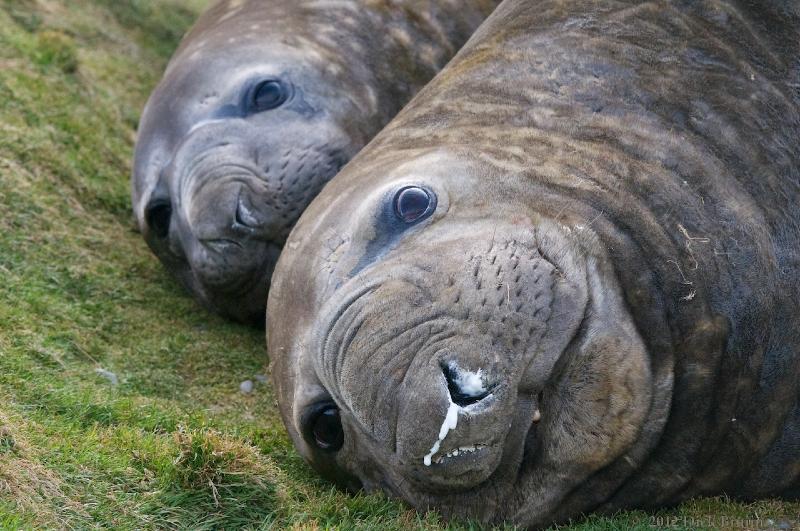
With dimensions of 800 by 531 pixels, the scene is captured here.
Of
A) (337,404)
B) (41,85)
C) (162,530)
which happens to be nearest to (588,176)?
(337,404)

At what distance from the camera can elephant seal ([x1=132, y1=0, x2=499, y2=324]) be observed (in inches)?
292

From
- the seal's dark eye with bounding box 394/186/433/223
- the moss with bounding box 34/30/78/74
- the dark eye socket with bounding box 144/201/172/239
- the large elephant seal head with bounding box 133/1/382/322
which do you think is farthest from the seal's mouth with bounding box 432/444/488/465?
the moss with bounding box 34/30/78/74

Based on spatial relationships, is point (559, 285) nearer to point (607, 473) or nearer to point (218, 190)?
point (607, 473)

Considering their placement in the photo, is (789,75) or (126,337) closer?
(789,75)

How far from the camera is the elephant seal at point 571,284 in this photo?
436 centimetres

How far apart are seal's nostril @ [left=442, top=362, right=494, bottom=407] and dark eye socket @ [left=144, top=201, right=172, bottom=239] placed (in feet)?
13.5

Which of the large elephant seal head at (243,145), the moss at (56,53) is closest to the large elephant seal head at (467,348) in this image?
the large elephant seal head at (243,145)

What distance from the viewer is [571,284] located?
447 cm

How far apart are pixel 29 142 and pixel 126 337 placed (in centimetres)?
178

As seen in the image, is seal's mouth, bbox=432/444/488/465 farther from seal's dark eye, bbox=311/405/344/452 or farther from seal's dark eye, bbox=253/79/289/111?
seal's dark eye, bbox=253/79/289/111

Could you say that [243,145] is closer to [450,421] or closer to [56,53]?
[56,53]

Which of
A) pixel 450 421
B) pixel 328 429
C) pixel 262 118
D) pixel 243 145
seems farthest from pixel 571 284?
pixel 262 118

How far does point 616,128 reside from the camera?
16.8ft

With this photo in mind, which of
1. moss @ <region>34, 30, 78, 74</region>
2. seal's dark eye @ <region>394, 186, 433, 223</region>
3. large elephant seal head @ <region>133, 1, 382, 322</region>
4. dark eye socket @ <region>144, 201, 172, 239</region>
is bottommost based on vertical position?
moss @ <region>34, 30, 78, 74</region>
